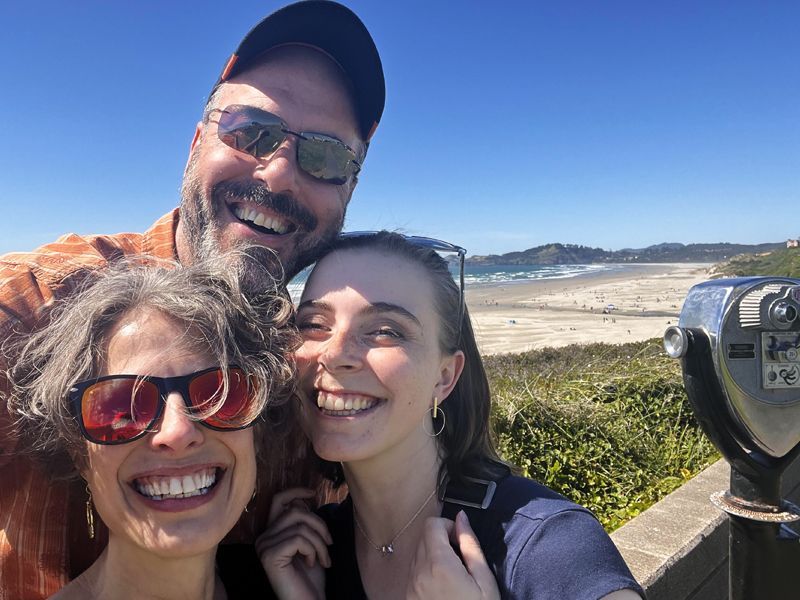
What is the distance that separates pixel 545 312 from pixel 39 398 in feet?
90.3

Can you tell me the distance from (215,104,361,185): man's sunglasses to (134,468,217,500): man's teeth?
132cm

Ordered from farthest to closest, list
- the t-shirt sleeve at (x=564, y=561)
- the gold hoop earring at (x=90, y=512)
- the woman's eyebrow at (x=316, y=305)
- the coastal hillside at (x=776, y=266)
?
the coastal hillside at (x=776, y=266), the woman's eyebrow at (x=316, y=305), the gold hoop earring at (x=90, y=512), the t-shirt sleeve at (x=564, y=561)

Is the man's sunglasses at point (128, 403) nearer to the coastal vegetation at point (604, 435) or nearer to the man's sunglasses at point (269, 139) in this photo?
the man's sunglasses at point (269, 139)

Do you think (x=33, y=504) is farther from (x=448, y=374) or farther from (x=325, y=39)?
(x=325, y=39)

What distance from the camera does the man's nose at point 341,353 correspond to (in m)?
1.81

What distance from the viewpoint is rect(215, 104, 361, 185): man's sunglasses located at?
2346 mm

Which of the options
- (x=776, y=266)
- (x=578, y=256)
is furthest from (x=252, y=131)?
(x=578, y=256)

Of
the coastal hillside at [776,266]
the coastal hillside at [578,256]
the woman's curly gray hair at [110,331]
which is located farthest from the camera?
the coastal hillside at [578,256]

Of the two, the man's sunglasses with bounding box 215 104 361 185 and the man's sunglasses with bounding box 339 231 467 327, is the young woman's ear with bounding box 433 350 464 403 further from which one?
the man's sunglasses with bounding box 215 104 361 185

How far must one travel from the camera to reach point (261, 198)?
7.59 feet

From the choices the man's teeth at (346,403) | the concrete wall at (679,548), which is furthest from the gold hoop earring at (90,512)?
the concrete wall at (679,548)

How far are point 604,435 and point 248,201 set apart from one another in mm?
3659

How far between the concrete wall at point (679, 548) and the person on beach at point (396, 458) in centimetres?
123

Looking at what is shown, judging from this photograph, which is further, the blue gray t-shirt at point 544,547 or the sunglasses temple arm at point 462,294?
the sunglasses temple arm at point 462,294
